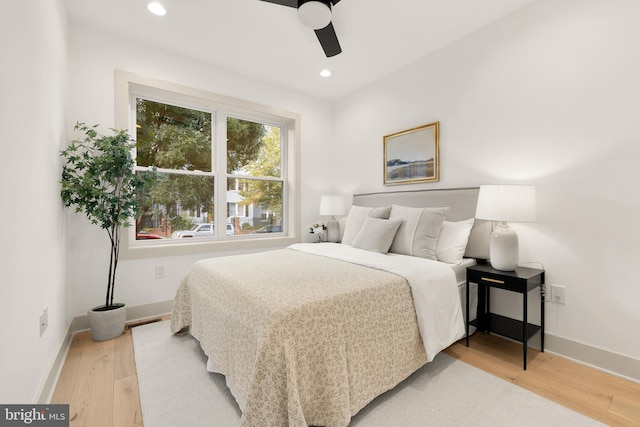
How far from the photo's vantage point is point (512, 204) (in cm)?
208

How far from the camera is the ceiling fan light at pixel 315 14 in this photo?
1.85 metres

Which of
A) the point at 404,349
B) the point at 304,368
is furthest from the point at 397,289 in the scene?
the point at 304,368

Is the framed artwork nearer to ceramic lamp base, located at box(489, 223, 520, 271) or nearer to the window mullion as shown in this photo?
ceramic lamp base, located at box(489, 223, 520, 271)

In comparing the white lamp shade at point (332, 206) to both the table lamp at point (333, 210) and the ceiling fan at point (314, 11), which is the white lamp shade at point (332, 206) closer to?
the table lamp at point (333, 210)

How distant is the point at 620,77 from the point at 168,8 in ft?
11.2

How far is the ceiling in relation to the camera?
2340 millimetres

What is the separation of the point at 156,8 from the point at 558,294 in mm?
3975

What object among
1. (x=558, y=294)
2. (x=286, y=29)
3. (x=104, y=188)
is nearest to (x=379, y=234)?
(x=558, y=294)

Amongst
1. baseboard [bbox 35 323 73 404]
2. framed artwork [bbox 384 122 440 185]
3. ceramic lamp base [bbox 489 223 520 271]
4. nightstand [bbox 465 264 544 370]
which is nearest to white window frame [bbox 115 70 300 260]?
baseboard [bbox 35 323 73 404]

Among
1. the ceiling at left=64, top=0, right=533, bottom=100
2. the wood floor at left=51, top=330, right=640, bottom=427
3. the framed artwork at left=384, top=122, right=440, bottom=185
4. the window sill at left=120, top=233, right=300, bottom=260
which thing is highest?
the ceiling at left=64, top=0, right=533, bottom=100

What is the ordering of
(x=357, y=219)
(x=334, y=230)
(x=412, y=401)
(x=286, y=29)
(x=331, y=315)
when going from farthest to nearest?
(x=334, y=230) < (x=357, y=219) < (x=286, y=29) < (x=412, y=401) < (x=331, y=315)

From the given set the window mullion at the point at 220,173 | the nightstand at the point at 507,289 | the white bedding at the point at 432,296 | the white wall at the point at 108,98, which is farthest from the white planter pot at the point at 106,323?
the nightstand at the point at 507,289

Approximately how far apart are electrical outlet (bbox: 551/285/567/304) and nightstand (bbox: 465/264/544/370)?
0.08m

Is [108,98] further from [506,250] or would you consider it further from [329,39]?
[506,250]
